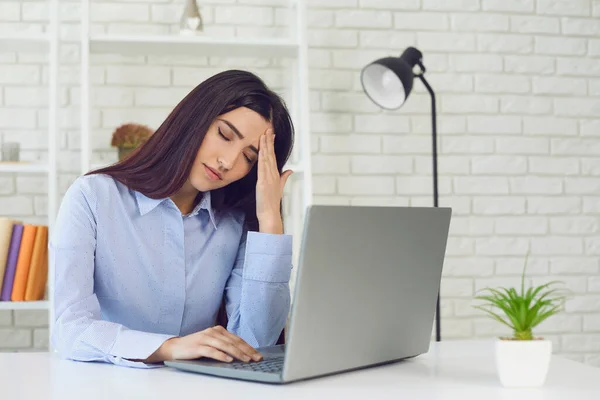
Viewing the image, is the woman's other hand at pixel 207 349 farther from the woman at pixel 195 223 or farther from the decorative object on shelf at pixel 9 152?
the decorative object on shelf at pixel 9 152

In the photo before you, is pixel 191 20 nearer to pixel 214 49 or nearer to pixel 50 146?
pixel 214 49

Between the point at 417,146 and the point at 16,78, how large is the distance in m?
1.53

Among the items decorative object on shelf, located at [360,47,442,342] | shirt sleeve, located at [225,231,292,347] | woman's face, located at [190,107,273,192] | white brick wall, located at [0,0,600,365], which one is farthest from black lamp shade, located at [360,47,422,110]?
shirt sleeve, located at [225,231,292,347]

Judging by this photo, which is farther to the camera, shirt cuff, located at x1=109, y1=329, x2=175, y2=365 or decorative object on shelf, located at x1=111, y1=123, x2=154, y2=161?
decorative object on shelf, located at x1=111, y1=123, x2=154, y2=161

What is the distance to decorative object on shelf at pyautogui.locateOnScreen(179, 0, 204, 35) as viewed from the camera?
9.29 feet

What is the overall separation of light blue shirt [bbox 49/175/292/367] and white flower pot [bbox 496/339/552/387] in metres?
0.62

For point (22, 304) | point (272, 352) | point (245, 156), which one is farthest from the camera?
point (22, 304)

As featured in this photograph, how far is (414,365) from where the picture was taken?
143cm

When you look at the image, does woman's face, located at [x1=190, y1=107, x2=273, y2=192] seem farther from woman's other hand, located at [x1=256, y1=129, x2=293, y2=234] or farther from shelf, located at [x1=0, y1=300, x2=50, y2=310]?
shelf, located at [x1=0, y1=300, x2=50, y2=310]

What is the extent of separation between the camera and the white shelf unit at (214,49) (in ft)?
8.67

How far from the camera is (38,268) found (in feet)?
8.73

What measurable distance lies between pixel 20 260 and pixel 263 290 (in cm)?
120

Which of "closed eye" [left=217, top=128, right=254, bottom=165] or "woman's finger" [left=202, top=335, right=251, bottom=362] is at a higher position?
"closed eye" [left=217, top=128, right=254, bottom=165]

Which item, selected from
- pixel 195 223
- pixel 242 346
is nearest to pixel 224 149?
pixel 195 223
